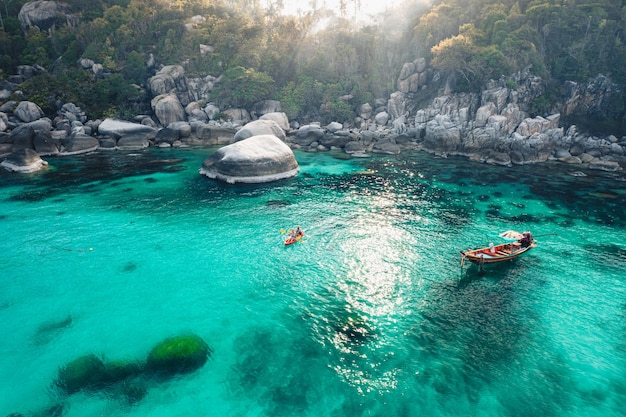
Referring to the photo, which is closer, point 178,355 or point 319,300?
point 178,355

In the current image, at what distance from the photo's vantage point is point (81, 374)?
15375mm

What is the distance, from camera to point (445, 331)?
60.0ft

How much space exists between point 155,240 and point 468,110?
204 feet

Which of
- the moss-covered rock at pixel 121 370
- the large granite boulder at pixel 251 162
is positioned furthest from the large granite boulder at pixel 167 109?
the moss-covered rock at pixel 121 370

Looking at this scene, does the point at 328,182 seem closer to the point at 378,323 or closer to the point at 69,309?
the point at 378,323

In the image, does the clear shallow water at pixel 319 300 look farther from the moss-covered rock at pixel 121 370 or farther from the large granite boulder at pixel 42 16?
→ the large granite boulder at pixel 42 16

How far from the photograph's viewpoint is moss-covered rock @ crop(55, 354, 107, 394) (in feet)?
48.9

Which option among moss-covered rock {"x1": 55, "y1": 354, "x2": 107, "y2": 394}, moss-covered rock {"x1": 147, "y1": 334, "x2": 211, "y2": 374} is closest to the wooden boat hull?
moss-covered rock {"x1": 147, "y1": 334, "x2": 211, "y2": 374}

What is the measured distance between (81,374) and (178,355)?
409 cm

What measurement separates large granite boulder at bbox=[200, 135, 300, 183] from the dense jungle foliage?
38171mm

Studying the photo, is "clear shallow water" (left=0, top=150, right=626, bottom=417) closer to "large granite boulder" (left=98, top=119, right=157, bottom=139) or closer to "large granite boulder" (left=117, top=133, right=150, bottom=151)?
"large granite boulder" (left=117, top=133, right=150, bottom=151)

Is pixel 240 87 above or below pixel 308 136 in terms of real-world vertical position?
above

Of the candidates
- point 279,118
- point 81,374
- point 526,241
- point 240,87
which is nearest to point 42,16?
point 240,87

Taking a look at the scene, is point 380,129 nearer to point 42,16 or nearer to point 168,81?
point 168,81
